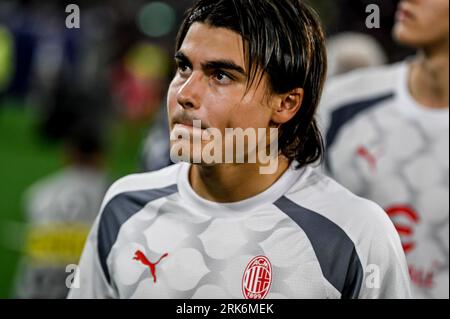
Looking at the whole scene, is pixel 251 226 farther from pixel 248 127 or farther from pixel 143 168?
pixel 143 168

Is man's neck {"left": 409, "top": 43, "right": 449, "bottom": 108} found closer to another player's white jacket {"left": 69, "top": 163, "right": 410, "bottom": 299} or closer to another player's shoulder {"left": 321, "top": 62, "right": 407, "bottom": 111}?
another player's shoulder {"left": 321, "top": 62, "right": 407, "bottom": 111}

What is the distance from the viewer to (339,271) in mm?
2195

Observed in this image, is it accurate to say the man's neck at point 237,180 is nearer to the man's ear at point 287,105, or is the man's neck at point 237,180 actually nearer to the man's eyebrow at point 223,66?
the man's ear at point 287,105

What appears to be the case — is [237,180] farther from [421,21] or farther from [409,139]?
[409,139]

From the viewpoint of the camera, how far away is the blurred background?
508 cm

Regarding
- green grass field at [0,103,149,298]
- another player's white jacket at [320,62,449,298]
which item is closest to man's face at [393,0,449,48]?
another player's white jacket at [320,62,449,298]

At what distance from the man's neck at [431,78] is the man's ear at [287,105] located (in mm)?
1205

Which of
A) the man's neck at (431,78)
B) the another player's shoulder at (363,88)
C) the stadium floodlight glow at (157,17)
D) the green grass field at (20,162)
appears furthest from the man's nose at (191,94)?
the stadium floodlight glow at (157,17)

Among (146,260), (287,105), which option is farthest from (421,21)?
(146,260)

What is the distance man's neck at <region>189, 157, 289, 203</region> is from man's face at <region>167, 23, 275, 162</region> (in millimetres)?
212

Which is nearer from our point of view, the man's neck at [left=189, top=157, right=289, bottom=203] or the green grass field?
the man's neck at [left=189, top=157, right=289, bottom=203]

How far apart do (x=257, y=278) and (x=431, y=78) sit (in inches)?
57.4
